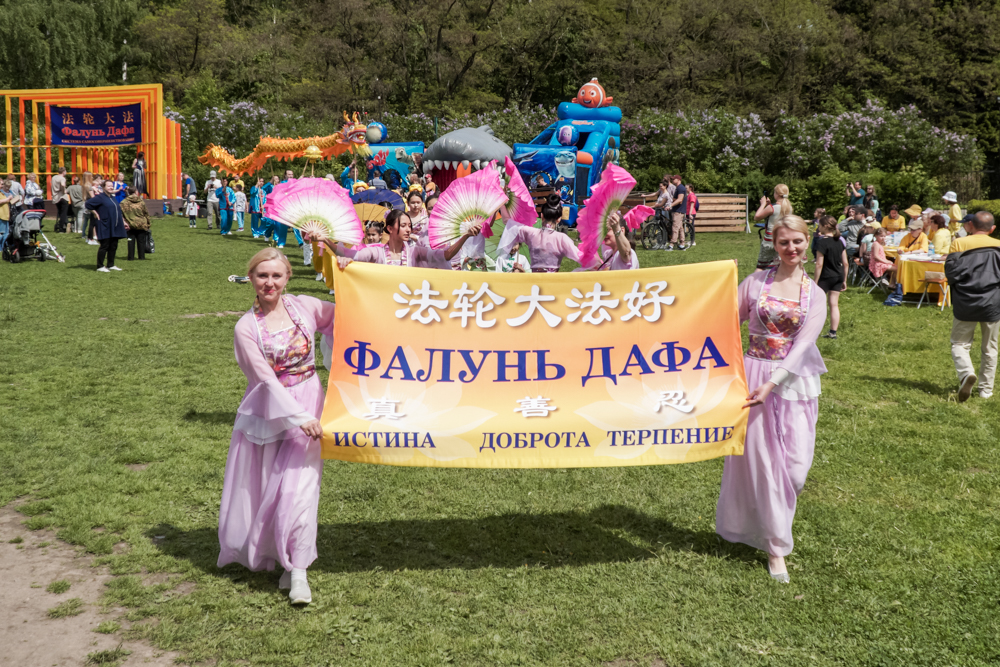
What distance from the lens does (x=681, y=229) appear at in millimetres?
22406

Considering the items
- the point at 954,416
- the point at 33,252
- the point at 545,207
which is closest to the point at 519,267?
the point at 545,207

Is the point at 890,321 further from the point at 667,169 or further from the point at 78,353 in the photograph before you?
the point at 667,169

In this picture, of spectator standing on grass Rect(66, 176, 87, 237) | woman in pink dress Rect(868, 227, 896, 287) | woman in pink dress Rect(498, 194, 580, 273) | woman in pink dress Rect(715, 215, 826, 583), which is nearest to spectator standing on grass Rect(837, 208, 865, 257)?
woman in pink dress Rect(868, 227, 896, 287)

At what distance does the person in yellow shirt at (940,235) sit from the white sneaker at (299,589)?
12.5 m

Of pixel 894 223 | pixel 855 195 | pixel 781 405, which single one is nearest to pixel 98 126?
pixel 855 195

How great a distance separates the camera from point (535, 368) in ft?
15.0

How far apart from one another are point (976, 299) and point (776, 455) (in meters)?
4.79

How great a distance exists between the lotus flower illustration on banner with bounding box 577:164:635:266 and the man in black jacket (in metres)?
3.85

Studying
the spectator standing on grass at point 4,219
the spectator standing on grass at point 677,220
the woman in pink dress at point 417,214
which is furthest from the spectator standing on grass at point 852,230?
the spectator standing on grass at point 4,219

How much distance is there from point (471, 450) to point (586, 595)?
3.20 ft

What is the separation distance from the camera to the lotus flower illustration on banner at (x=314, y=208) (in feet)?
16.5

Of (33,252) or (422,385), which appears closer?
(422,385)

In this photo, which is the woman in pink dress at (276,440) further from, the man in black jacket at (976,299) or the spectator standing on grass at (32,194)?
the spectator standing on grass at (32,194)

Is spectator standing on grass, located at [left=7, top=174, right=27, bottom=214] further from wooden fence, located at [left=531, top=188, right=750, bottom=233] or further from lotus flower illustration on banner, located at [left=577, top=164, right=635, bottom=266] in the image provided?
wooden fence, located at [left=531, top=188, right=750, bottom=233]
